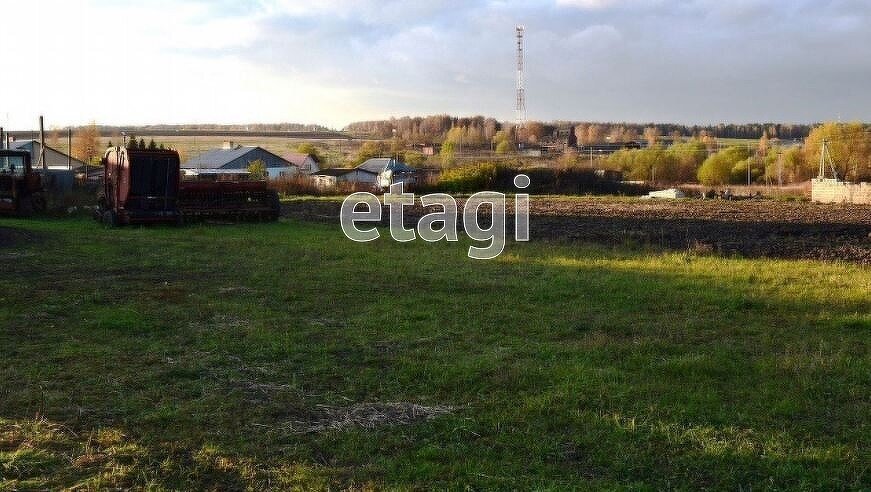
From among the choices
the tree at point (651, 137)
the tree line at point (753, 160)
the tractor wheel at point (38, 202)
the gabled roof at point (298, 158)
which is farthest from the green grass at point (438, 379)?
the tree at point (651, 137)

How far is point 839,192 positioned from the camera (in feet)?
126

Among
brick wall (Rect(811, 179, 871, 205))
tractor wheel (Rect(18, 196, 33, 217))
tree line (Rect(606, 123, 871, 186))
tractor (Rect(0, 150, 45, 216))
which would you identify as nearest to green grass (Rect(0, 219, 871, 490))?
tractor wheel (Rect(18, 196, 33, 217))

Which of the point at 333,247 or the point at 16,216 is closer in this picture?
the point at 333,247

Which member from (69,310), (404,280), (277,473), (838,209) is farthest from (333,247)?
(838,209)

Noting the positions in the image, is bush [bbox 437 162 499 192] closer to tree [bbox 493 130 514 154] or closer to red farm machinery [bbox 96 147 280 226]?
red farm machinery [bbox 96 147 280 226]

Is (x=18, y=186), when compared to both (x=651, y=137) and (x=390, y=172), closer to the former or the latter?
(x=390, y=172)

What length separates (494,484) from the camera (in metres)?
4.09

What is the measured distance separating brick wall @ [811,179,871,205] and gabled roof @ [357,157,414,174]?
97.2 feet

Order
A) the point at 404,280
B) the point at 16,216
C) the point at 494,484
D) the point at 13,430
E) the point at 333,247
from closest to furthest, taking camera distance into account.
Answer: the point at 494,484 < the point at 13,430 < the point at 404,280 < the point at 333,247 < the point at 16,216

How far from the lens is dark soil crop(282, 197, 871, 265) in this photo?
16266 millimetres

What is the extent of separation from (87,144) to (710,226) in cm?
7389

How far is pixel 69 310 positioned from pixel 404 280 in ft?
14.8

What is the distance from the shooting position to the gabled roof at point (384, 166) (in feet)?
202

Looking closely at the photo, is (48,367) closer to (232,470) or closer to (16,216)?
(232,470)
